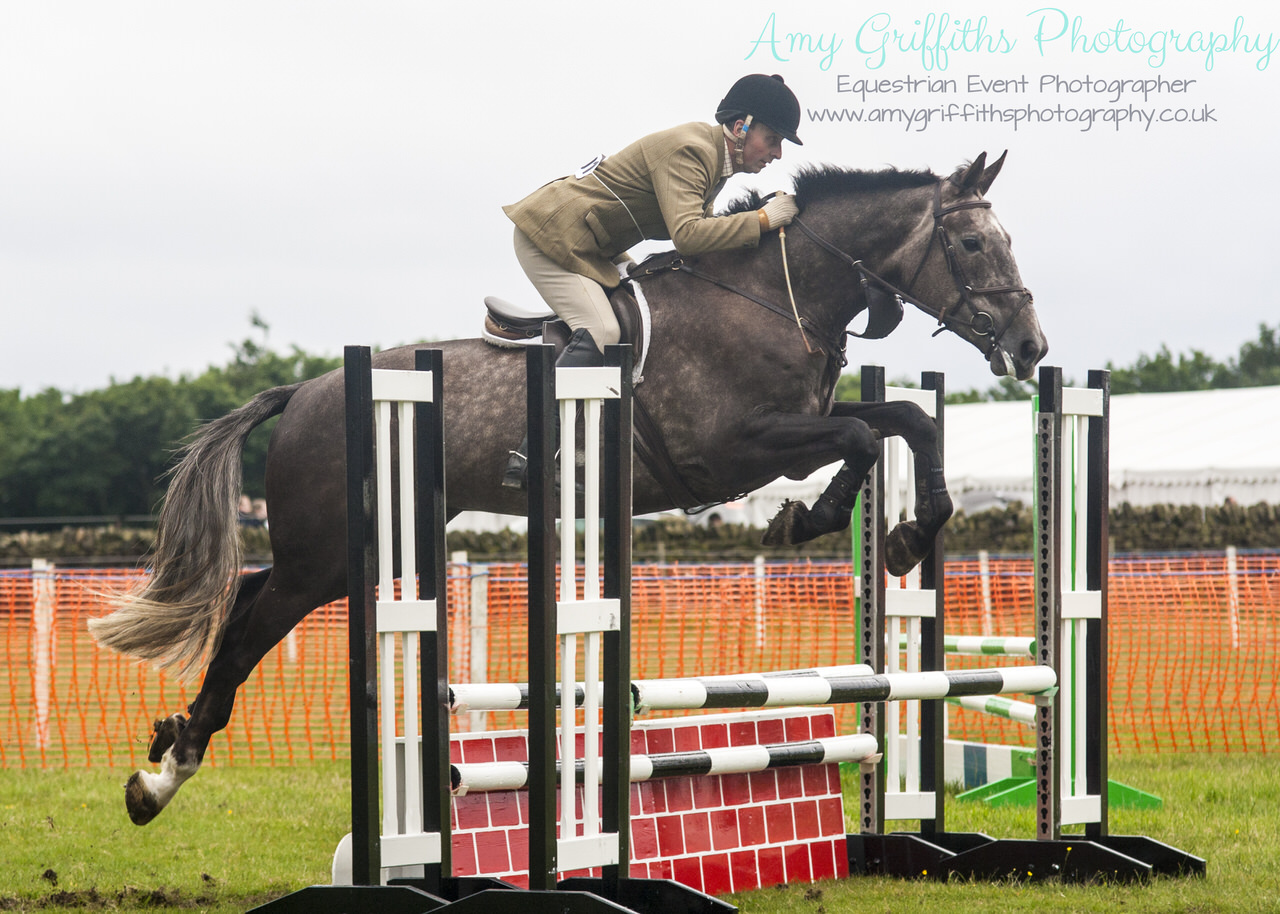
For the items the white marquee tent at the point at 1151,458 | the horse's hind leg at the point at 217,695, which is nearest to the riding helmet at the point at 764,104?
the horse's hind leg at the point at 217,695

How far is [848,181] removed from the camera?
440 cm

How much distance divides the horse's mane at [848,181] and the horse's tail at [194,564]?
184 centimetres

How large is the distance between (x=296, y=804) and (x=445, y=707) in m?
3.42

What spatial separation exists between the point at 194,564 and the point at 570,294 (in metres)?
1.55

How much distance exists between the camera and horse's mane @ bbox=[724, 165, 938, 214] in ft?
14.4

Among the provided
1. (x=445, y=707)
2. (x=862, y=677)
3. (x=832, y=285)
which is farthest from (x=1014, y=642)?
(x=445, y=707)

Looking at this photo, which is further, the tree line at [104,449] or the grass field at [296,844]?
the tree line at [104,449]

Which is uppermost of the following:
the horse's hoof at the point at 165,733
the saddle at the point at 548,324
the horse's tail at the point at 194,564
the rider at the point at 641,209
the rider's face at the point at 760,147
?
the rider's face at the point at 760,147

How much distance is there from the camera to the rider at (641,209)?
159 inches

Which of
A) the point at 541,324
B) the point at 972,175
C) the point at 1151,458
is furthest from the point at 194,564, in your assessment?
the point at 1151,458

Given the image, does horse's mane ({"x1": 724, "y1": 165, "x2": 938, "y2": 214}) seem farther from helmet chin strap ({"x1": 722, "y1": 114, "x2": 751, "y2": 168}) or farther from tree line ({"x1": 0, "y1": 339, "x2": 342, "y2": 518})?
tree line ({"x1": 0, "y1": 339, "x2": 342, "y2": 518})

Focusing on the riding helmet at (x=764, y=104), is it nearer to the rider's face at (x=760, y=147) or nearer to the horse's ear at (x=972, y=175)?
the rider's face at (x=760, y=147)

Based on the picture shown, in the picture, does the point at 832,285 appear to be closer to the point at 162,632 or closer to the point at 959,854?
the point at 959,854

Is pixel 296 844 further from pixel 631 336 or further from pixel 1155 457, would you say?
pixel 1155 457
